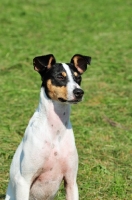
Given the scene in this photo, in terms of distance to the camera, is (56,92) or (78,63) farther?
(78,63)

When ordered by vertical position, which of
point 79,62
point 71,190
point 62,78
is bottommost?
point 71,190

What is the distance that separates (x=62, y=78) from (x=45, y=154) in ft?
2.64

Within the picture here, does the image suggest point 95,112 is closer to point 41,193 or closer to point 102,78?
point 102,78

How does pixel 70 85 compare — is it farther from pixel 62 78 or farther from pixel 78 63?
pixel 78 63

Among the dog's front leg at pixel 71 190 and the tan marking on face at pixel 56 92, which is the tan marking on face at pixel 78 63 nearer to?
the tan marking on face at pixel 56 92

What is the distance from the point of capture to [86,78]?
13.6 meters

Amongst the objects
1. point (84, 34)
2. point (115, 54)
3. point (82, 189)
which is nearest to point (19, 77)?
point (115, 54)

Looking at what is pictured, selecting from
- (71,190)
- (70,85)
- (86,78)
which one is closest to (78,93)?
(70,85)

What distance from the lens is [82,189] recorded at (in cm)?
866

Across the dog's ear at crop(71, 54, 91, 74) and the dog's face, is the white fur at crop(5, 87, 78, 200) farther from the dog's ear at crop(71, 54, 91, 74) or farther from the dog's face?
the dog's ear at crop(71, 54, 91, 74)

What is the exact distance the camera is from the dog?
23.0 ft

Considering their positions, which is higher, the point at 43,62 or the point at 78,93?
the point at 43,62

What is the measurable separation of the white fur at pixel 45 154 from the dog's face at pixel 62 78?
37mm

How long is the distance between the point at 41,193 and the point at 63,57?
785cm
